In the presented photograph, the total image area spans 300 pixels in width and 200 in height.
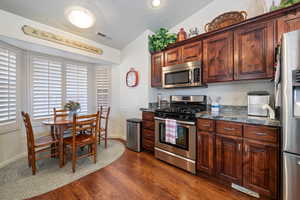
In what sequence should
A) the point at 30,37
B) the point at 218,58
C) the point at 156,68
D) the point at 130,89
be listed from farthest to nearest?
the point at 130,89 < the point at 156,68 < the point at 30,37 < the point at 218,58

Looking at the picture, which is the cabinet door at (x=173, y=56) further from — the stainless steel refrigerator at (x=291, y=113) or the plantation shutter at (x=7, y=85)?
the plantation shutter at (x=7, y=85)

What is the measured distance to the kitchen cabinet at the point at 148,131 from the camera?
9.27 ft

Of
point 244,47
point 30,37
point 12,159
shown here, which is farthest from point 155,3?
point 12,159

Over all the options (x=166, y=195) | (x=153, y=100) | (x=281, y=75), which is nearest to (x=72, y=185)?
(x=166, y=195)

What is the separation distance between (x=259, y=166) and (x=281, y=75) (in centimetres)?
107

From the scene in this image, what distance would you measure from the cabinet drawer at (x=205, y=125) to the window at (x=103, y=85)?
291 cm

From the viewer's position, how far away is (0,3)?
194 cm

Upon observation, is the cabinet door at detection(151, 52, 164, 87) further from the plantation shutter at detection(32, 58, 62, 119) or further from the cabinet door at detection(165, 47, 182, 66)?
the plantation shutter at detection(32, 58, 62, 119)

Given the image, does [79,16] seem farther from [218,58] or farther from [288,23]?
[288,23]

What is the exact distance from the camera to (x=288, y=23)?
1570 millimetres

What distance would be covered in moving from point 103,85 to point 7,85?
6.62 feet

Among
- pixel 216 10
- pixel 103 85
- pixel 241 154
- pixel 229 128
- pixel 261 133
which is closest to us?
pixel 261 133

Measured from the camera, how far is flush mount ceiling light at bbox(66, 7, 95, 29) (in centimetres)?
199

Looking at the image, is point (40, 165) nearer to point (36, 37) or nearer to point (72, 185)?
point (72, 185)
